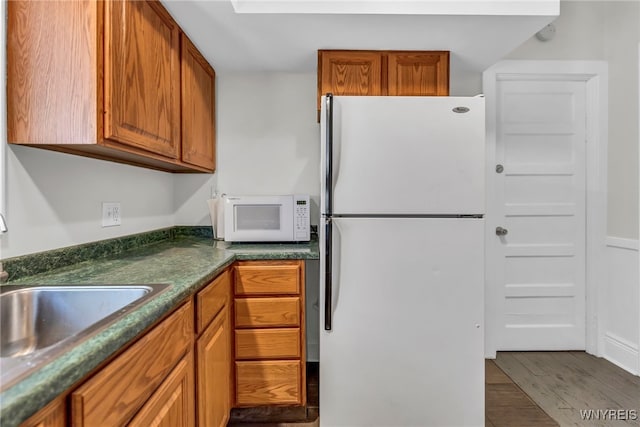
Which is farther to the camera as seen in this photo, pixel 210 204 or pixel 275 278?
pixel 210 204

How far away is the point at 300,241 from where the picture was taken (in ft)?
6.81

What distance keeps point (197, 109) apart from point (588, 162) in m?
2.72

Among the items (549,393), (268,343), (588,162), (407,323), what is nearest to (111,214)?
(268,343)

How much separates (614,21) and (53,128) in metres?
3.35

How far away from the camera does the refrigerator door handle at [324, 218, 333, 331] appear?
1612 millimetres

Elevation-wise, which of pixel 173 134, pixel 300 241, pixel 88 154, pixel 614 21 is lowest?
pixel 300 241

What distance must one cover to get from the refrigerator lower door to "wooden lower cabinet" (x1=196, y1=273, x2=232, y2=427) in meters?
0.45

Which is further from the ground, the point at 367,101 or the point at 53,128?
the point at 367,101

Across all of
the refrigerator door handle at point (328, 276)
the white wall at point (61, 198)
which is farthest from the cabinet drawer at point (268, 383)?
the white wall at point (61, 198)

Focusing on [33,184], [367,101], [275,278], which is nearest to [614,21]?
[367,101]

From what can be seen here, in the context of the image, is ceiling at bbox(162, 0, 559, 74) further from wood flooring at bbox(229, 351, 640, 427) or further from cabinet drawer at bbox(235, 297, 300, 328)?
wood flooring at bbox(229, 351, 640, 427)

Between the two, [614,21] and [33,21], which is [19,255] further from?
[614,21]

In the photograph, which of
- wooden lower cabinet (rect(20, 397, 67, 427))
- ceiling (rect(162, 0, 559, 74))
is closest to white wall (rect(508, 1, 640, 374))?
ceiling (rect(162, 0, 559, 74))

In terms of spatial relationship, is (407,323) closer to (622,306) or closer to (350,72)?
(350,72)
